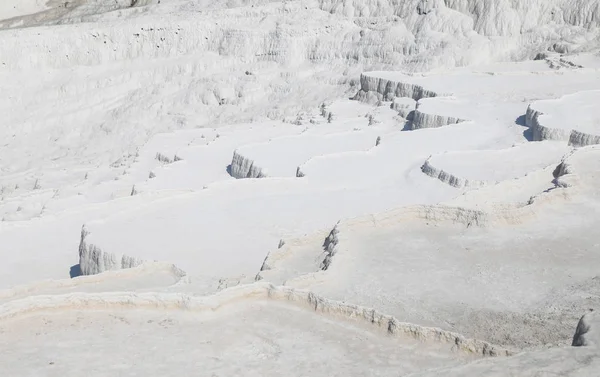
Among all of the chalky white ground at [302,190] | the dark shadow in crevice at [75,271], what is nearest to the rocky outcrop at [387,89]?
the chalky white ground at [302,190]

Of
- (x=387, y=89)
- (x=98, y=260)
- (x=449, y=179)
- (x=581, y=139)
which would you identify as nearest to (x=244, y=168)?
(x=449, y=179)

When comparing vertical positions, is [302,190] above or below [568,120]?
below

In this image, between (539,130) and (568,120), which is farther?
(568,120)

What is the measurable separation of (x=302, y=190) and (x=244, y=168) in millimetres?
3482

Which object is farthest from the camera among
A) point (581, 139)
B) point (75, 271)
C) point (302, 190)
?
point (581, 139)

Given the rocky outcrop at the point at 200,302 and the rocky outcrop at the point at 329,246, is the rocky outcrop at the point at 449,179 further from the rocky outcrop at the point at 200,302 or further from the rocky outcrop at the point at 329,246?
the rocky outcrop at the point at 200,302

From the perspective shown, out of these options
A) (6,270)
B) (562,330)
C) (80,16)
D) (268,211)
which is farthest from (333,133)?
(80,16)

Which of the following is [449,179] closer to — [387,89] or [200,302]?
[200,302]

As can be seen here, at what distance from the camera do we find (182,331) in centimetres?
671

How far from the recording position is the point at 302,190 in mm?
13227

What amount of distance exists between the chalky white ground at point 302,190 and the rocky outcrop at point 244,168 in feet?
0.22

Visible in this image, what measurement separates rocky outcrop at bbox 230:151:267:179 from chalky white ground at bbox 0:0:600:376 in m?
0.07

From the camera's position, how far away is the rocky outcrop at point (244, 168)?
15.8m

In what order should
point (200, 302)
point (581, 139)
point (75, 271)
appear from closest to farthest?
point (200, 302), point (75, 271), point (581, 139)
